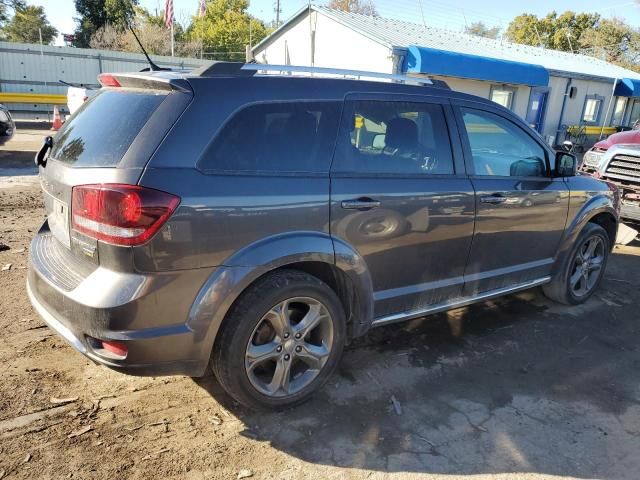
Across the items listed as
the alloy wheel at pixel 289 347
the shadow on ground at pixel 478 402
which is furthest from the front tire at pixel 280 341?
the shadow on ground at pixel 478 402

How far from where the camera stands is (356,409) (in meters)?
3.07

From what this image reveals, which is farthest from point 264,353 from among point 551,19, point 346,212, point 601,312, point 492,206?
point 551,19

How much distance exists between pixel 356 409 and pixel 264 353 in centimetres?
71

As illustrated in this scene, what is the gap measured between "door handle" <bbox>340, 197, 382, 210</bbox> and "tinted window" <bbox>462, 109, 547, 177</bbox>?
106cm

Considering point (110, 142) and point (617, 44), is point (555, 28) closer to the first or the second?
point (617, 44)

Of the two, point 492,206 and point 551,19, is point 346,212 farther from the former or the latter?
point 551,19

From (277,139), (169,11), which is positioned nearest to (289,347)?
(277,139)

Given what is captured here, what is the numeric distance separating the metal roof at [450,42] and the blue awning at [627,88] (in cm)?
58

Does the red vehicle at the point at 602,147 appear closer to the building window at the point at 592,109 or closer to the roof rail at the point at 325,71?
the roof rail at the point at 325,71

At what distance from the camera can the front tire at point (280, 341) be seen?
2688 millimetres

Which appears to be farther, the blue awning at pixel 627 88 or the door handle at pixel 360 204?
the blue awning at pixel 627 88

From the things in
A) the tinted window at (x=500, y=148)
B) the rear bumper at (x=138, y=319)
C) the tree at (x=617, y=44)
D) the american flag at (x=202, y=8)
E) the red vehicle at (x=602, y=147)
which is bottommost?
the rear bumper at (x=138, y=319)

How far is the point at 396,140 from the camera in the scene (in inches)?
131

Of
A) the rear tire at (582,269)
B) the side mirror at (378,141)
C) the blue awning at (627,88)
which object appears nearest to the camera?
the side mirror at (378,141)
